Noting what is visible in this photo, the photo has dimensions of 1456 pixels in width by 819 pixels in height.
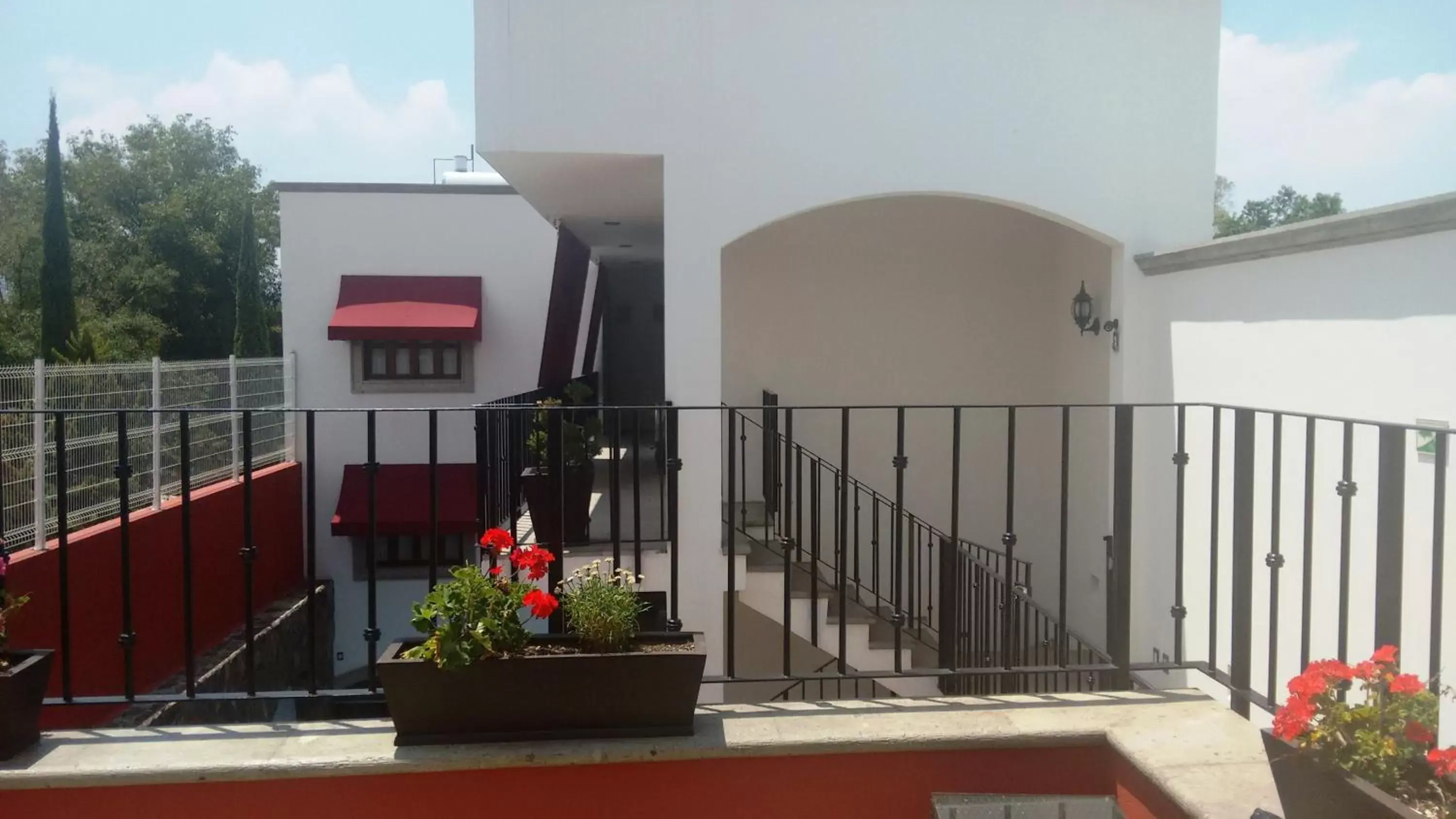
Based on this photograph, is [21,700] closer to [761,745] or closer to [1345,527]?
[761,745]

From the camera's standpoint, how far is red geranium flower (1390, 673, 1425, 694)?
5.59 feet

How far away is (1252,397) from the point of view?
4785mm

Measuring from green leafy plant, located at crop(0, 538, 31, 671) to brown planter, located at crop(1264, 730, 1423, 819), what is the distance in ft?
9.42

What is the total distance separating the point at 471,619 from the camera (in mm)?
2170

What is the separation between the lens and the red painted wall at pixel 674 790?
7.00 feet

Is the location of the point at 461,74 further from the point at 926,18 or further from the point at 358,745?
the point at 358,745

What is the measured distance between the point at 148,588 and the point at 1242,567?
25.4ft

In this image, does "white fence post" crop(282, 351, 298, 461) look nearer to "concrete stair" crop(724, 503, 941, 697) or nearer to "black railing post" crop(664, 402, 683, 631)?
"concrete stair" crop(724, 503, 941, 697)

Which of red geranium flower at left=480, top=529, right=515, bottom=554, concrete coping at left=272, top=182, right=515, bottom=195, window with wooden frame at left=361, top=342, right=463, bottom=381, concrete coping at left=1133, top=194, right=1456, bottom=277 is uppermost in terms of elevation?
concrete coping at left=272, top=182, right=515, bottom=195

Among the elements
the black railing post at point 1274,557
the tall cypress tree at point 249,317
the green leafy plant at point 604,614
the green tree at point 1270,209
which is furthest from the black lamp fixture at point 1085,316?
the green tree at point 1270,209

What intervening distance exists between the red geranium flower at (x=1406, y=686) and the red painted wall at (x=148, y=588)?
182 inches

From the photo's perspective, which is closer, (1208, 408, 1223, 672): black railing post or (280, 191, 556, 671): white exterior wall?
(1208, 408, 1223, 672): black railing post

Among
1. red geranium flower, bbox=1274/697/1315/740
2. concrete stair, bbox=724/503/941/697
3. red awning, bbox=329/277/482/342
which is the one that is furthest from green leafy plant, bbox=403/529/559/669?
red awning, bbox=329/277/482/342

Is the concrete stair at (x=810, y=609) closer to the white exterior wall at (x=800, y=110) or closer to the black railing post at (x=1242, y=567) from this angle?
the white exterior wall at (x=800, y=110)
